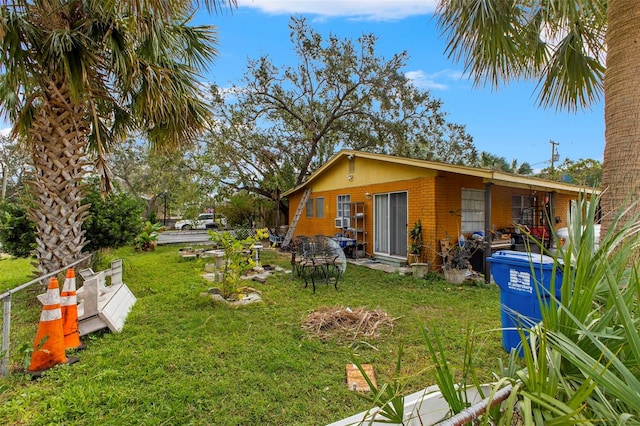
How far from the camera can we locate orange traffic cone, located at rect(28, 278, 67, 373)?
3.12 metres

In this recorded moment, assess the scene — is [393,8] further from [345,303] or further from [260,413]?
[260,413]

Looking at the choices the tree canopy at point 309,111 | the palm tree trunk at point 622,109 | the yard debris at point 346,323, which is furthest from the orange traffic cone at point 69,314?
the tree canopy at point 309,111

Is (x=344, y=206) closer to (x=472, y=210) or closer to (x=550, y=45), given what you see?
(x=472, y=210)

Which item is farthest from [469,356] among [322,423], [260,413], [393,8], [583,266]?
[393,8]

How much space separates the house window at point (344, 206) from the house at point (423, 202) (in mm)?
38

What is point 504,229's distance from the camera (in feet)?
31.9

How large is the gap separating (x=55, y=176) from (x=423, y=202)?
25.8 feet

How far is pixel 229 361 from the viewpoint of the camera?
340 centimetres

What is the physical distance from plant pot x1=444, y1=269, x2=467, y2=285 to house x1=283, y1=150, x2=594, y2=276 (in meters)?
0.77

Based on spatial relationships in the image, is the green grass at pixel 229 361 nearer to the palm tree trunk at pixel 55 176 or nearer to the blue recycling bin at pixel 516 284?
the blue recycling bin at pixel 516 284

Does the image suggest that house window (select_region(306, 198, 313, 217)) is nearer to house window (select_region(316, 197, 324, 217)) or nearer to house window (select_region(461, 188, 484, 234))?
house window (select_region(316, 197, 324, 217))

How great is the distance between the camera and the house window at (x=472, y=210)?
8.55m

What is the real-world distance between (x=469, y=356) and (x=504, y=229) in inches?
400

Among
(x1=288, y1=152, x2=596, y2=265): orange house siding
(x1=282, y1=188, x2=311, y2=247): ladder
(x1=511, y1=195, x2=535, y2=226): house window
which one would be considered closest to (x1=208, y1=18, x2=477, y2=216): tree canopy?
(x1=282, y1=188, x2=311, y2=247): ladder
